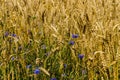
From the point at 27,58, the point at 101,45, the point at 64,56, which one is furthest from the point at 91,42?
the point at 27,58

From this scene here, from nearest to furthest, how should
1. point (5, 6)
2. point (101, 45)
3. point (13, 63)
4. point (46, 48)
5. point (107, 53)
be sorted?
point (107, 53)
point (101, 45)
point (13, 63)
point (46, 48)
point (5, 6)

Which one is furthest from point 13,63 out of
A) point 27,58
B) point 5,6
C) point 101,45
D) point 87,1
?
point 87,1

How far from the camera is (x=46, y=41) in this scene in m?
2.00

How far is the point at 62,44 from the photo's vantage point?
1.81 meters

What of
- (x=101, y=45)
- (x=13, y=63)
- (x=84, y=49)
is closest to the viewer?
(x=101, y=45)

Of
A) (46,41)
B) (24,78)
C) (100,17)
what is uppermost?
(100,17)

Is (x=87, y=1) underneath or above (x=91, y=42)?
above

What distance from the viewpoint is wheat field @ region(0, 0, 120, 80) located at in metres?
1.39

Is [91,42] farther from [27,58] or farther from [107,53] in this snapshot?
[27,58]

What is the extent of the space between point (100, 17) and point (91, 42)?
507 mm

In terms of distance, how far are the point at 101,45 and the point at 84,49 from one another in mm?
141

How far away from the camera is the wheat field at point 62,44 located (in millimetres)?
1386

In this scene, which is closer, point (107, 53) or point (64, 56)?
point (107, 53)

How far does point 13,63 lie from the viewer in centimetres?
176
